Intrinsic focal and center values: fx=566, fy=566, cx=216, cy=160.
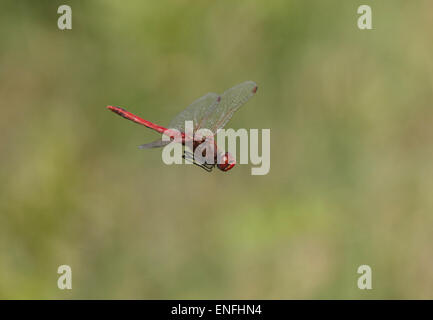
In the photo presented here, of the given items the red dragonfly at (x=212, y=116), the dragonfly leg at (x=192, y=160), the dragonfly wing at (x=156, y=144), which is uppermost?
the red dragonfly at (x=212, y=116)

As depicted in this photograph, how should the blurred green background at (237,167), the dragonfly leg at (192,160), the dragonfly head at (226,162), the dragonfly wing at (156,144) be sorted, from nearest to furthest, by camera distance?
the dragonfly wing at (156,144) < the dragonfly leg at (192,160) < the dragonfly head at (226,162) < the blurred green background at (237,167)

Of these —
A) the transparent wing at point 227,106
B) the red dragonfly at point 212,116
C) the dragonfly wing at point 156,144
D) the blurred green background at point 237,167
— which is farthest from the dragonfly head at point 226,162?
the blurred green background at point 237,167

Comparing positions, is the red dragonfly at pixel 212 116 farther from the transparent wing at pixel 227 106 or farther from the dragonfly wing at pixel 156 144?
the dragonfly wing at pixel 156 144

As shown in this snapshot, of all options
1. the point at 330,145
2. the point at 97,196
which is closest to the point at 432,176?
the point at 330,145

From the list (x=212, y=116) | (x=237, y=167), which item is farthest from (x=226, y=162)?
(x=237, y=167)

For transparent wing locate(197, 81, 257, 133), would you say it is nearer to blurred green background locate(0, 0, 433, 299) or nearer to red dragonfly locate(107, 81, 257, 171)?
red dragonfly locate(107, 81, 257, 171)

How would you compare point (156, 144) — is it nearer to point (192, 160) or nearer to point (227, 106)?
point (192, 160)

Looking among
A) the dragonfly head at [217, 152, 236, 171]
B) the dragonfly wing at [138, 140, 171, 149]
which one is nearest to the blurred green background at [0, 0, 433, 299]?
the dragonfly head at [217, 152, 236, 171]

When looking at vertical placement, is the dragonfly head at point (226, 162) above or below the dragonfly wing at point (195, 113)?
→ below
